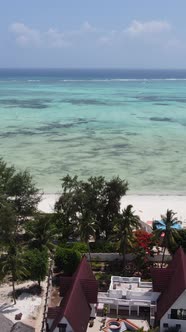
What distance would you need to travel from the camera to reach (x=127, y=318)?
29.6 m

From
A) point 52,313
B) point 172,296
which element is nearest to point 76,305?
point 52,313

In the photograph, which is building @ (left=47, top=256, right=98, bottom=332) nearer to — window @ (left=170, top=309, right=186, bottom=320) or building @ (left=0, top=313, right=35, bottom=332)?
building @ (left=0, top=313, right=35, bottom=332)

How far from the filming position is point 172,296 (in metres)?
26.8

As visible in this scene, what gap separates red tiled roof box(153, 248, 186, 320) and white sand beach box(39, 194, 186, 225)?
716 inches

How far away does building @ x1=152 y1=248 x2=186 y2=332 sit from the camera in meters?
26.3

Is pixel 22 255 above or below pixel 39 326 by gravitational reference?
above

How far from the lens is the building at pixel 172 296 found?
26289 millimetres

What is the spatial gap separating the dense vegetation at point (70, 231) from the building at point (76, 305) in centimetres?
388

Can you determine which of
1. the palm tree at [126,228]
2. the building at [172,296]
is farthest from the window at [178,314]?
the palm tree at [126,228]

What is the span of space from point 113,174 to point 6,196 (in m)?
24.5

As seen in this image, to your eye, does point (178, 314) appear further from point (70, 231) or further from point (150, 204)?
point (150, 204)

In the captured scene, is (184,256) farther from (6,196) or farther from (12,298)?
(6,196)

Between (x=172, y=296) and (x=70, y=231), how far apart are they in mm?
15868

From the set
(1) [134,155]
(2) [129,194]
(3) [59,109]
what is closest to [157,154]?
(1) [134,155]
